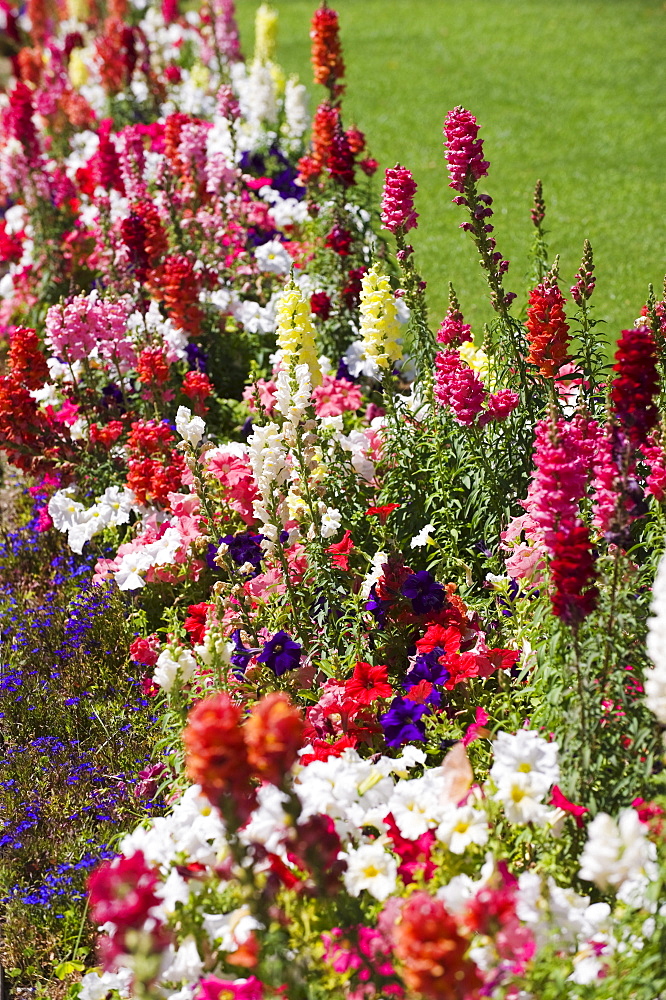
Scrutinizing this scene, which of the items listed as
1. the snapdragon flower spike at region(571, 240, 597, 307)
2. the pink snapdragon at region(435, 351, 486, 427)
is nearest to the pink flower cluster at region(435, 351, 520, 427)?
the pink snapdragon at region(435, 351, 486, 427)

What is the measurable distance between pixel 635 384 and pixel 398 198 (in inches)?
66.2

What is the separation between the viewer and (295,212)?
696cm

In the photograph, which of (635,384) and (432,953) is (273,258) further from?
(432,953)

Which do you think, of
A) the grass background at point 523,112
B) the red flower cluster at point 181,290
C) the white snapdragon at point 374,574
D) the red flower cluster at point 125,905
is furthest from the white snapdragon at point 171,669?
the grass background at point 523,112

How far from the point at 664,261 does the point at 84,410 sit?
411cm

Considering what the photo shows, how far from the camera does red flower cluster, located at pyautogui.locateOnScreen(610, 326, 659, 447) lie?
2.71 metres

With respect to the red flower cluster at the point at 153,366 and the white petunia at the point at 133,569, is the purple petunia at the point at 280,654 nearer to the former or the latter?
the white petunia at the point at 133,569

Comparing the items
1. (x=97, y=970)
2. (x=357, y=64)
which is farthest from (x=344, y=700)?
(x=357, y=64)

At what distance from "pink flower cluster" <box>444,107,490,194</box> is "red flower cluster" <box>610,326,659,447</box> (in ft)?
4.06

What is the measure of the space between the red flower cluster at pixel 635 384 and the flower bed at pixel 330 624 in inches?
0.4

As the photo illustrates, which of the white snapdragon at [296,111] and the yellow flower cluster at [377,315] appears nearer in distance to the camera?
the yellow flower cluster at [377,315]

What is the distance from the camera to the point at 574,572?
8.46 ft

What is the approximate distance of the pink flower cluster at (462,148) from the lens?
12.1 ft

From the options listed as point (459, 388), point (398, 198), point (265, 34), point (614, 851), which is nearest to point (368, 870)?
point (614, 851)
